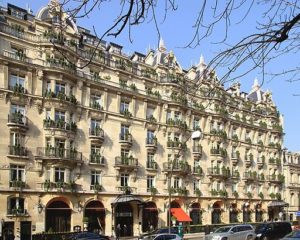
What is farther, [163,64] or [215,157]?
[215,157]

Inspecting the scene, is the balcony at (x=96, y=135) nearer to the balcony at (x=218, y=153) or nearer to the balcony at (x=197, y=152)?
the balcony at (x=197, y=152)

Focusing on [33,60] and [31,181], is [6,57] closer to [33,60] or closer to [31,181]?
[33,60]

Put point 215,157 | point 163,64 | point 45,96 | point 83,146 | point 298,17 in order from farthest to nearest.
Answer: point 215,157
point 163,64
point 83,146
point 45,96
point 298,17

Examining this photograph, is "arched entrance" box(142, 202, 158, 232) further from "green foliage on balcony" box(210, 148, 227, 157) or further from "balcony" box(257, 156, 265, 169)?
"balcony" box(257, 156, 265, 169)

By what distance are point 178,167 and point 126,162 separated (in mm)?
7655

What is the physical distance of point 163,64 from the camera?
55156mm

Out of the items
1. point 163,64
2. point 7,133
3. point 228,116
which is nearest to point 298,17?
point 7,133

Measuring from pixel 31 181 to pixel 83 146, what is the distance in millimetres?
6683

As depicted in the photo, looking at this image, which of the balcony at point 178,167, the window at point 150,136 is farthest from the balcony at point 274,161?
the window at point 150,136

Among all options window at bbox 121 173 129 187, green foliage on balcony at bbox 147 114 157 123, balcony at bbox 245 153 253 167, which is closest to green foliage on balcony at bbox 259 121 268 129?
balcony at bbox 245 153 253 167

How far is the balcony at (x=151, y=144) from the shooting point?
50.7m

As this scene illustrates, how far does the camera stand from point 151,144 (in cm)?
5084

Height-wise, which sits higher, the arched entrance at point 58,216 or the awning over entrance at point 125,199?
the awning over entrance at point 125,199

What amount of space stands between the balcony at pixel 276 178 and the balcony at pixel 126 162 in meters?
29.7
